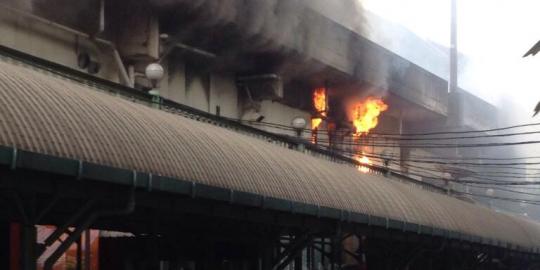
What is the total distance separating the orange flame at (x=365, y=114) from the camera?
93.7ft

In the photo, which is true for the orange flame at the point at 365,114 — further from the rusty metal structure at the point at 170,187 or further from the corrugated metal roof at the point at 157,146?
the corrugated metal roof at the point at 157,146

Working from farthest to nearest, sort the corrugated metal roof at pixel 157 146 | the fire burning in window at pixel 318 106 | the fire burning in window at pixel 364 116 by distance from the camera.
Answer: the fire burning in window at pixel 364 116 → the fire burning in window at pixel 318 106 → the corrugated metal roof at pixel 157 146

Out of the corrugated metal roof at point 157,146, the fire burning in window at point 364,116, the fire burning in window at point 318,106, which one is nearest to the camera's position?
the corrugated metal roof at point 157,146

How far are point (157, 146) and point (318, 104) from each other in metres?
16.8

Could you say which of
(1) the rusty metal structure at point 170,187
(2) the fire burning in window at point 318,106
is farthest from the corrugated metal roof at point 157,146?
(2) the fire burning in window at point 318,106

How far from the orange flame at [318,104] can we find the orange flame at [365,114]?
237cm

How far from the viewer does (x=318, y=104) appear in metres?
26.4

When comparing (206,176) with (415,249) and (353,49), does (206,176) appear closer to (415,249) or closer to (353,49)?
(415,249)

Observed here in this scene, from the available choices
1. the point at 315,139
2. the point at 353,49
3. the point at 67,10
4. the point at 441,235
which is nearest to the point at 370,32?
the point at 353,49

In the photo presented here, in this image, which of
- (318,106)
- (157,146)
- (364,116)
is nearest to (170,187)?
(157,146)

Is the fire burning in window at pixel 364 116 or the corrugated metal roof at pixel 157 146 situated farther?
the fire burning in window at pixel 364 116

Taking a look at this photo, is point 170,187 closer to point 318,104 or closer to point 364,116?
point 318,104

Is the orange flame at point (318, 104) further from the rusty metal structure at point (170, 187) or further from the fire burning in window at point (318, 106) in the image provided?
the rusty metal structure at point (170, 187)

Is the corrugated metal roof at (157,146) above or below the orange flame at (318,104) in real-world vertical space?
below
